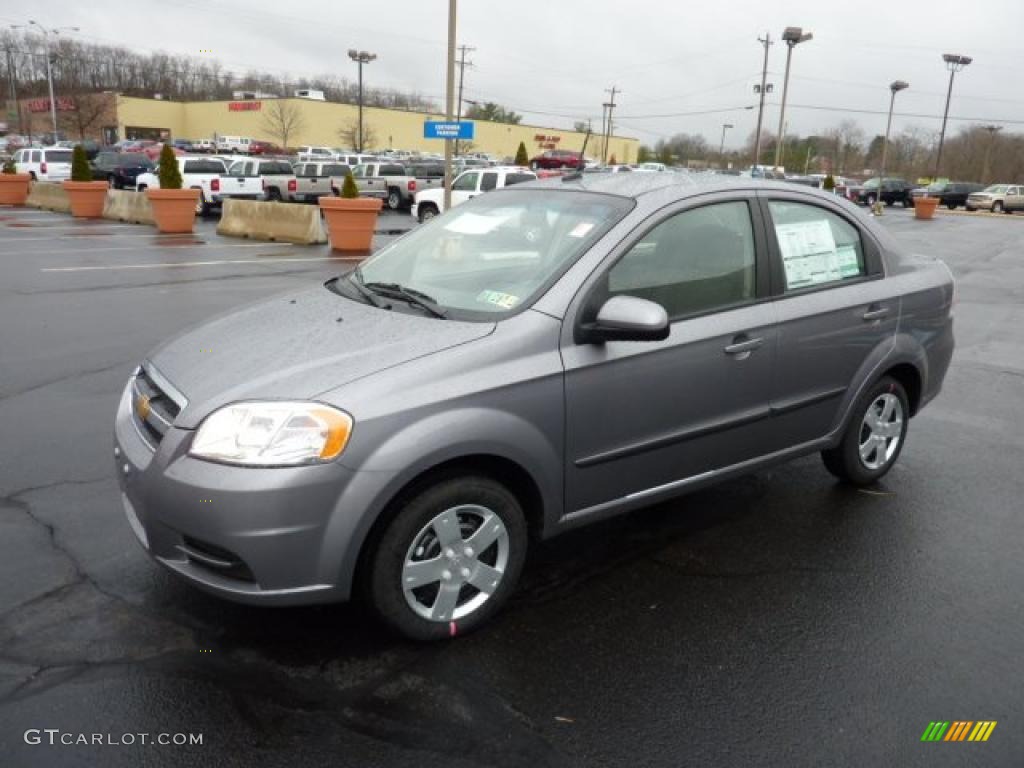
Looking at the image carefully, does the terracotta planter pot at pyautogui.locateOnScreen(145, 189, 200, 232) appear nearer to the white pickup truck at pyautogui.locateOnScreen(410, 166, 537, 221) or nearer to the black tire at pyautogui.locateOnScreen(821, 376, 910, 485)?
the white pickup truck at pyautogui.locateOnScreen(410, 166, 537, 221)

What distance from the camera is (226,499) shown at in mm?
2672

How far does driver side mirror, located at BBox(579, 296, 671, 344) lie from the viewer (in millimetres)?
3113

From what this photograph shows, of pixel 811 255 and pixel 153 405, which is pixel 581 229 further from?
pixel 153 405

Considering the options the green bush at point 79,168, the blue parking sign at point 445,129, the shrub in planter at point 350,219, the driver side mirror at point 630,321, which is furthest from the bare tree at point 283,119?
the driver side mirror at point 630,321

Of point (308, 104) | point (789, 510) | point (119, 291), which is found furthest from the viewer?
point (308, 104)

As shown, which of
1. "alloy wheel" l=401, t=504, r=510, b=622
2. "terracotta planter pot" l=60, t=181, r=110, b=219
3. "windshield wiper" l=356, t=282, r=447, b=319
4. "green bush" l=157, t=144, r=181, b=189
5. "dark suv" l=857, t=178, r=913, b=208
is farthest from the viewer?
"dark suv" l=857, t=178, r=913, b=208

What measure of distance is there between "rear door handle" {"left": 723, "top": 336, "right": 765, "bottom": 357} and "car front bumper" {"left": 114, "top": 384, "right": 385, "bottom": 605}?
1.78m

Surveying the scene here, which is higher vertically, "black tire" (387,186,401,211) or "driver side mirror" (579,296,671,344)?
"driver side mirror" (579,296,671,344)

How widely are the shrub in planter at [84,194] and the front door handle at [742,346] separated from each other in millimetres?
22720

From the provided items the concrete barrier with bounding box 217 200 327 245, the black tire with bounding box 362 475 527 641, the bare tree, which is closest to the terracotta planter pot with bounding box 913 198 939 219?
the concrete barrier with bounding box 217 200 327 245

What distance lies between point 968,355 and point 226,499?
816 centimetres

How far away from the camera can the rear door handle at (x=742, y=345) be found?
12.2 feet

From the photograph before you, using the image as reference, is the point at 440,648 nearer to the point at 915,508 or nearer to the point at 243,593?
the point at 243,593

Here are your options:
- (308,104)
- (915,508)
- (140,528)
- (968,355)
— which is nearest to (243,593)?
(140,528)
